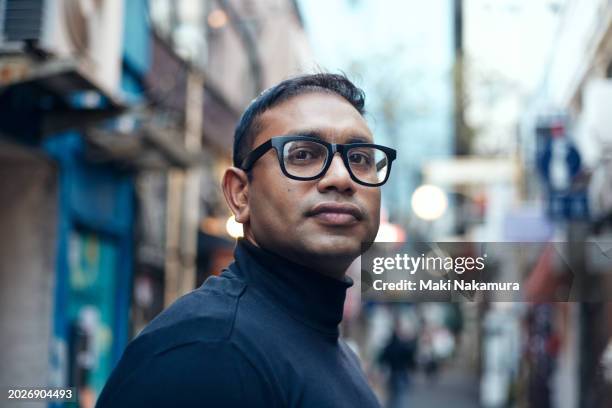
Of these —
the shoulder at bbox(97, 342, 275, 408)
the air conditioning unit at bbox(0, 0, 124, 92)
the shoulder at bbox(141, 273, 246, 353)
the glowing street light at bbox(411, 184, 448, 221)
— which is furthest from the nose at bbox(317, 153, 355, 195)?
the glowing street light at bbox(411, 184, 448, 221)

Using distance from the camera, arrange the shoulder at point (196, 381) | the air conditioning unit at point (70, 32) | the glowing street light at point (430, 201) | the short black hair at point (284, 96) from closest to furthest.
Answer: the shoulder at point (196, 381) → the short black hair at point (284, 96) → the air conditioning unit at point (70, 32) → the glowing street light at point (430, 201)

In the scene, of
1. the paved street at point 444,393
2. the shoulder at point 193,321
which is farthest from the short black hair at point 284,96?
the paved street at point 444,393

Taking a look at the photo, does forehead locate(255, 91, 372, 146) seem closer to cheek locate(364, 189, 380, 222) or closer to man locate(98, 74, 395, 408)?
man locate(98, 74, 395, 408)

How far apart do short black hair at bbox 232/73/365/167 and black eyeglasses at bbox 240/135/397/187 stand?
92mm

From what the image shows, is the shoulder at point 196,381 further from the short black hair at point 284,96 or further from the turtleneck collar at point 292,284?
the short black hair at point 284,96

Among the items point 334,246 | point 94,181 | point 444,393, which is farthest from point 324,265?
point 444,393

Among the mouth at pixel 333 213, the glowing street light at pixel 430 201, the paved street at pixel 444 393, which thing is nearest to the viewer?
the mouth at pixel 333 213

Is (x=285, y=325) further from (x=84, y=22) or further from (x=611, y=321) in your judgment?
(x=84, y=22)

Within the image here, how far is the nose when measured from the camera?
1704mm

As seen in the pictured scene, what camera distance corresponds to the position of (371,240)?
1829 millimetres

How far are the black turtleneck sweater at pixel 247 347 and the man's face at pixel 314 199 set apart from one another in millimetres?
61

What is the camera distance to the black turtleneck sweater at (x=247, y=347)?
1.43 m

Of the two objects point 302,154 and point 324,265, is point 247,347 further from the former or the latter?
point 302,154

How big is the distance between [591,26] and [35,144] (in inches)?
270
